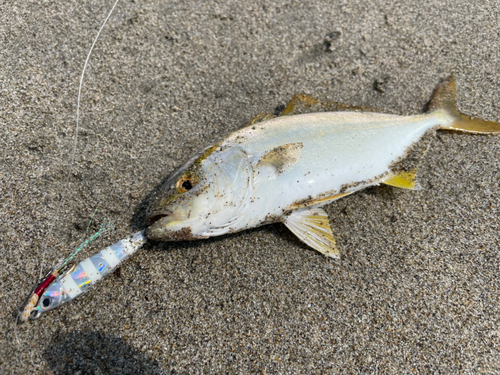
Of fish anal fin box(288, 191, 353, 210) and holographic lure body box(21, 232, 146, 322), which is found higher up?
holographic lure body box(21, 232, 146, 322)

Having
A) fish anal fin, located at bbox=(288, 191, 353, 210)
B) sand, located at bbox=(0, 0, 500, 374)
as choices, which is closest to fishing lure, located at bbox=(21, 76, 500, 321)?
fish anal fin, located at bbox=(288, 191, 353, 210)

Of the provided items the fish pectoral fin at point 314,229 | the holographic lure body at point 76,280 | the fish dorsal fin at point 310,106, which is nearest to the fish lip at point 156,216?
the holographic lure body at point 76,280

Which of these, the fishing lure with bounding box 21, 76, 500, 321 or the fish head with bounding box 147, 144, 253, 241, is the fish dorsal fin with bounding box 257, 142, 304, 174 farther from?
the fish head with bounding box 147, 144, 253, 241

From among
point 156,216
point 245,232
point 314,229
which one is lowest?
point 314,229

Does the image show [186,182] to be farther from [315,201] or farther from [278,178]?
[315,201]

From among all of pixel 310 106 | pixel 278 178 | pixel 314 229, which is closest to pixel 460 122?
pixel 310 106

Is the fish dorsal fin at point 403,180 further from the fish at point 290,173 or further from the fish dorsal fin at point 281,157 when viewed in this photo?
the fish dorsal fin at point 281,157

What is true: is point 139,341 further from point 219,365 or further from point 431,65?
point 431,65
